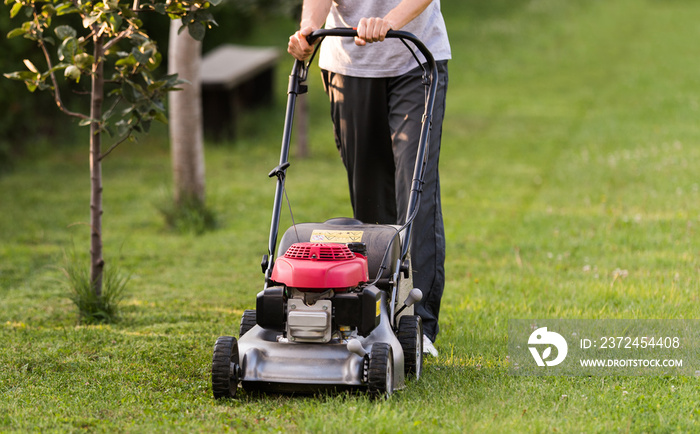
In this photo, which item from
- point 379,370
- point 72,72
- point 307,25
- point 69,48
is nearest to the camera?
point 379,370

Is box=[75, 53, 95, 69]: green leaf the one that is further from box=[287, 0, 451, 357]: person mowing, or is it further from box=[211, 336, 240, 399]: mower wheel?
box=[211, 336, 240, 399]: mower wheel

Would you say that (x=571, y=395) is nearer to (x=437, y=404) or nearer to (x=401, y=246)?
(x=437, y=404)

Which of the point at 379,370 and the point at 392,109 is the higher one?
the point at 392,109

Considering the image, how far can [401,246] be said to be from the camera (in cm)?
366

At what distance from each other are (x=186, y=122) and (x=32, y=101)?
427 cm

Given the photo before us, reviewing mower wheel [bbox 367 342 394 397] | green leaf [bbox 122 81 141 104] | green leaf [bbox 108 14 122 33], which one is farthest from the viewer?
green leaf [bbox 122 81 141 104]

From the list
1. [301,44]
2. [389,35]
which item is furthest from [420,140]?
[301,44]

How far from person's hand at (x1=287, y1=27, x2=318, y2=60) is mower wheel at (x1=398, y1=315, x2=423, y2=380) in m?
1.13

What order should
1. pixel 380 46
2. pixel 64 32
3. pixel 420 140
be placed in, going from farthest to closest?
1. pixel 64 32
2. pixel 380 46
3. pixel 420 140

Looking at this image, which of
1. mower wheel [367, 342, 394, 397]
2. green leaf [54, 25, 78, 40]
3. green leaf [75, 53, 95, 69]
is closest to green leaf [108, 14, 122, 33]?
green leaf [75, 53, 95, 69]

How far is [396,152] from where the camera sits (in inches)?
156

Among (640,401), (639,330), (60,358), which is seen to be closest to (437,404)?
(640,401)

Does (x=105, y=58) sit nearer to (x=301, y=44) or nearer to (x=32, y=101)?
(x=301, y=44)

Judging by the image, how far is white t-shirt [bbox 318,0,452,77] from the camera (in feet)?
13.0
